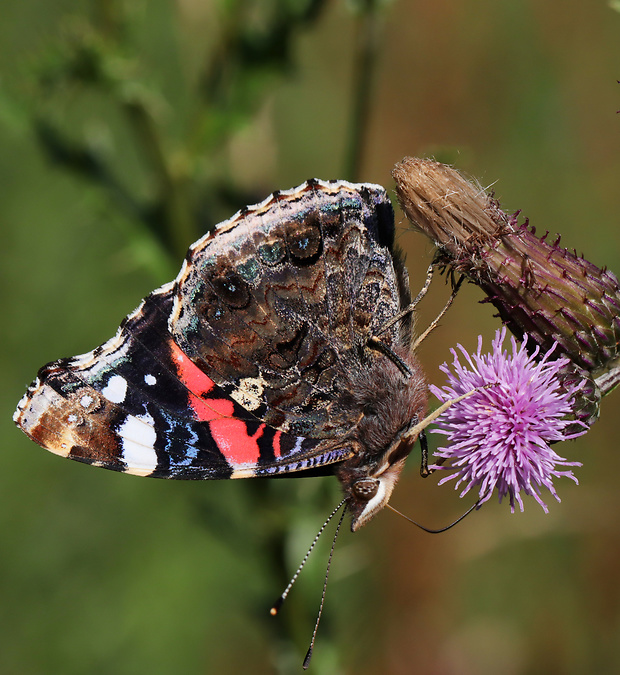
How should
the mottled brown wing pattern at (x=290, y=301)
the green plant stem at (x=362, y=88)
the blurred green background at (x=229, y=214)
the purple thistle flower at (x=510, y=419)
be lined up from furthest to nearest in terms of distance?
1. the blurred green background at (x=229, y=214)
2. the green plant stem at (x=362, y=88)
3. the mottled brown wing pattern at (x=290, y=301)
4. the purple thistle flower at (x=510, y=419)

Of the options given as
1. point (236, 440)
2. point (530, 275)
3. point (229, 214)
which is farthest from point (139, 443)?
point (229, 214)

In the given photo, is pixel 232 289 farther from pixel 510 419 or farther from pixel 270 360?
pixel 510 419

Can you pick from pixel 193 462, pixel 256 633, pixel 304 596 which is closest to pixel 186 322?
pixel 193 462

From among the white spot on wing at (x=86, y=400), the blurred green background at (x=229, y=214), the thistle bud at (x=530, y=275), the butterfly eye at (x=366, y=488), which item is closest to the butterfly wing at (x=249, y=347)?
the white spot on wing at (x=86, y=400)

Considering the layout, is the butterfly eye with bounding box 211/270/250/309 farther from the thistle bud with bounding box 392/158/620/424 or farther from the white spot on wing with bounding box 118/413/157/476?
the thistle bud with bounding box 392/158/620/424

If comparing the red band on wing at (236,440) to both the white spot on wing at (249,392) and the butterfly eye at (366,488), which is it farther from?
the butterfly eye at (366,488)

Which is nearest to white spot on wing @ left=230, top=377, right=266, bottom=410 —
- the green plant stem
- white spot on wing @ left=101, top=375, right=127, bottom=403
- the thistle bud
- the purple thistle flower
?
white spot on wing @ left=101, top=375, right=127, bottom=403
